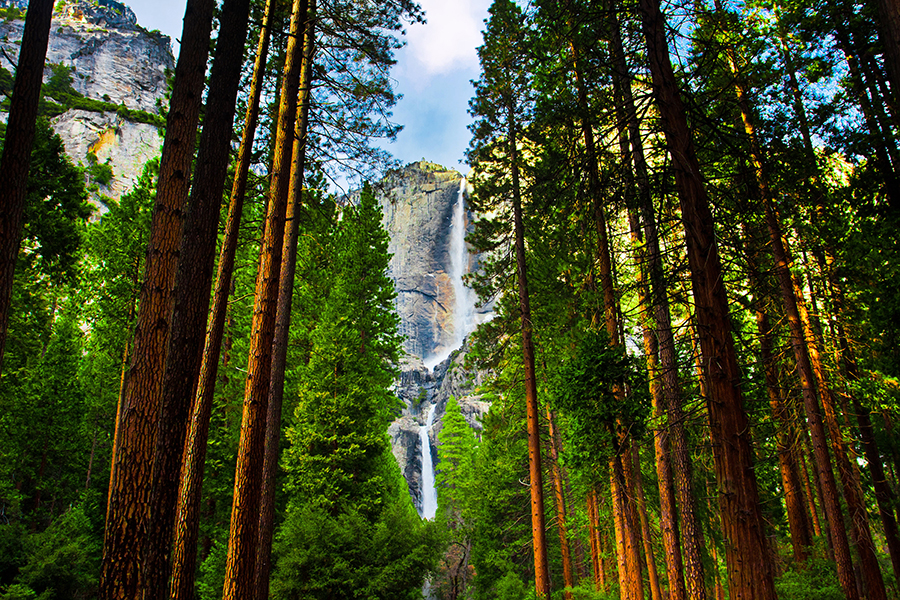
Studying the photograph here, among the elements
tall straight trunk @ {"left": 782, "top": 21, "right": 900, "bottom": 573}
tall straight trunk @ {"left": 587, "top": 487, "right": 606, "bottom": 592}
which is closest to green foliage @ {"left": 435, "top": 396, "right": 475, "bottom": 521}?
tall straight trunk @ {"left": 587, "top": 487, "right": 606, "bottom": 592}

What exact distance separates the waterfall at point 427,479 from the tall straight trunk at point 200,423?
3674 cm

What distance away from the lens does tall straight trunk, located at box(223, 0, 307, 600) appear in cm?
502

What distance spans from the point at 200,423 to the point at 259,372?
851mm

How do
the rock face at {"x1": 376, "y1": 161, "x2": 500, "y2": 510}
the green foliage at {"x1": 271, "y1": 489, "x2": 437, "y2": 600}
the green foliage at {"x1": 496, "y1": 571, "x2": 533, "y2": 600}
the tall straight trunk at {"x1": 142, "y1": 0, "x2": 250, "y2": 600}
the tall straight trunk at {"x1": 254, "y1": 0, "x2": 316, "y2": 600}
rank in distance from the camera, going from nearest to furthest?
the tall straight trunk at {"x1": 142, "y1": 0, "x2": 250, "y2": 600} < the tall straight trunk at {"x1": 254, "y1": 0, "x2": 316, "y2": 600} < the green foliage at {"x1": 271, "y1": 489, "x2": 437, "y2": 600} < the green foliage at {"x1": 496, "y1": 571, "x2": 533, "y2": 600} < the rock face at {"x1": 376, "y1": 161, "x2": 500, "y2": 510}

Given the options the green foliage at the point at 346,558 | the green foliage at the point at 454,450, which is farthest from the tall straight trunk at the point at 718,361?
the green foliage at the point at 454,450

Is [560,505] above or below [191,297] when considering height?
below

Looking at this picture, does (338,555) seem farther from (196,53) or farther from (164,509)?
(196,53)

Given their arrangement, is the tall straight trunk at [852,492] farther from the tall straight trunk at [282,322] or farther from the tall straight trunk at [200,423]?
the tall straight trunk at [200,423]

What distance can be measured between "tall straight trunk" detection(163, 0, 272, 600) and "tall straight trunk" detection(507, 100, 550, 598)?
18.8ft

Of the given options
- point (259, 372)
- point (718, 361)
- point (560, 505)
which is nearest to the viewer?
point (718, 361)

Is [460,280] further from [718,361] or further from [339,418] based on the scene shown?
[718,361]

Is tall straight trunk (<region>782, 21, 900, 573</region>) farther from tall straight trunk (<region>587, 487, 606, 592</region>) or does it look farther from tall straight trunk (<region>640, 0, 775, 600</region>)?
tall straight trunk (<region>587, 487, 606, 592</region>)

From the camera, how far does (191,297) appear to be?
15.0 ft

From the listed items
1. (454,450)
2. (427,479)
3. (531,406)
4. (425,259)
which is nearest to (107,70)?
(425,259)
